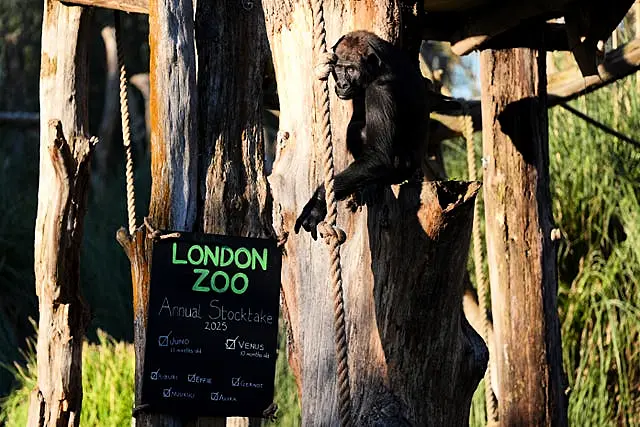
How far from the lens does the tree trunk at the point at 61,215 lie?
4656mm

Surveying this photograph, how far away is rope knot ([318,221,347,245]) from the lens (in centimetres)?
257

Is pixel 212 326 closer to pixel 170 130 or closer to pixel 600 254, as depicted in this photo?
pixel 170 130

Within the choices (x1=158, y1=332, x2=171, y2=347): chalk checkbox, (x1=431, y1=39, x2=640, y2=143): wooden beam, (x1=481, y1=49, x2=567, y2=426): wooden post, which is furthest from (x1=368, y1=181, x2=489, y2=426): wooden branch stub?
(x1=431, y1=39, x2=640, y2=143): wooden beam

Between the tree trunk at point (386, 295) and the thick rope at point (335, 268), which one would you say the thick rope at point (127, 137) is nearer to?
the tree trunk at point (386, 295)

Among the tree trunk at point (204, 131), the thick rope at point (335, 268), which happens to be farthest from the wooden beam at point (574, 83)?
the thick rope at point (335, 268)

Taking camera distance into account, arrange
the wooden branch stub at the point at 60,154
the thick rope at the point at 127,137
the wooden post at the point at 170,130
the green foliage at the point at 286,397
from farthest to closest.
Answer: the green foliage at the point at 286,397 → the wooden branch stub at the point at 60,154 → the thick rope at the point at 127,137 → the wooden post at the point at 170,130

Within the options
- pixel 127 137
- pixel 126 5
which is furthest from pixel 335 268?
pixel 126 5

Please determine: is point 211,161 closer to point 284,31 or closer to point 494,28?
point 284,31

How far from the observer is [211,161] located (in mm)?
3633

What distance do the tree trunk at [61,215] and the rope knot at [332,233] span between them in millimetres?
2309

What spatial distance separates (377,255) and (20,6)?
52.9ft

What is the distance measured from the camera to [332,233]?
8.42 feet

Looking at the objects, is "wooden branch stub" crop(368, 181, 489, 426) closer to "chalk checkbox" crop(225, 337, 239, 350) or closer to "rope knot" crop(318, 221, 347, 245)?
"rope knot" crop(318, 221, 347, 245)

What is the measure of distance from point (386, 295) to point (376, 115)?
0.59 meters
